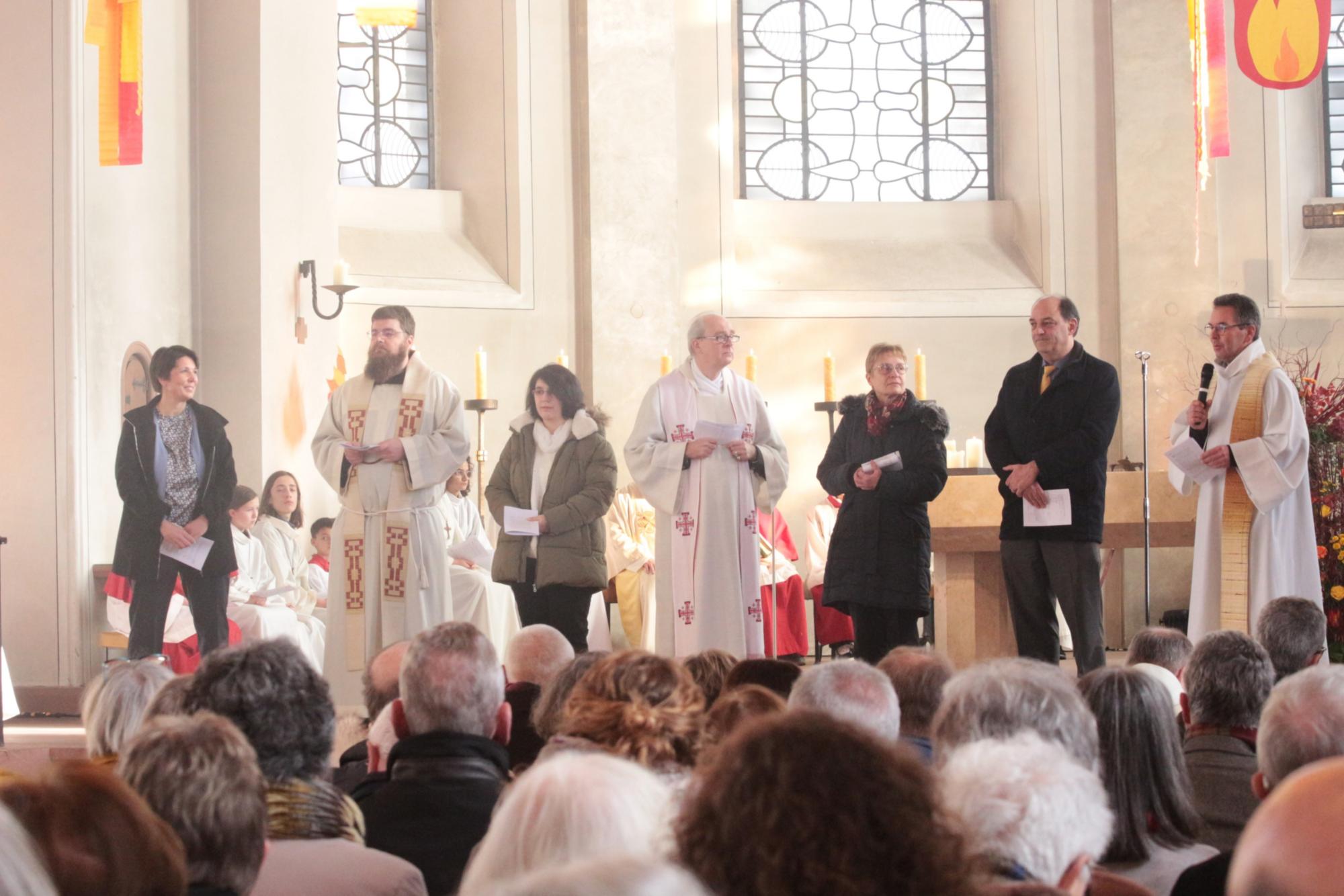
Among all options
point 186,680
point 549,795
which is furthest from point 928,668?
point 549,795

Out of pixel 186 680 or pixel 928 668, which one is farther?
pixel 928 668

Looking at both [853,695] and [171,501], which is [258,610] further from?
[853,695]

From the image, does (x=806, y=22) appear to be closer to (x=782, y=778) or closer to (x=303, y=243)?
(x=303, y=243)

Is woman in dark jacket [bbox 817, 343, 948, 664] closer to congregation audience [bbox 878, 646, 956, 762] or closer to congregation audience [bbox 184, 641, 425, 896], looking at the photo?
congregation audience [bbox 878, 646, 956, 762]

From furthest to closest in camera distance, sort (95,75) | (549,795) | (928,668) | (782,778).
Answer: (95,75)
(928,668)
(549,795)
(782,778)

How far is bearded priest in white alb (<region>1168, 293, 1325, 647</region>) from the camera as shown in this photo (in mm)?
6949

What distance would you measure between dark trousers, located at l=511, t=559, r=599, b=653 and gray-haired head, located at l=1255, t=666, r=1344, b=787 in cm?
466

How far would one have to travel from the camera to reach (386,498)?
7188mm

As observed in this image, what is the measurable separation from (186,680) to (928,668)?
5.90ft

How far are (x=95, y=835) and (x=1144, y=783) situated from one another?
2.10m

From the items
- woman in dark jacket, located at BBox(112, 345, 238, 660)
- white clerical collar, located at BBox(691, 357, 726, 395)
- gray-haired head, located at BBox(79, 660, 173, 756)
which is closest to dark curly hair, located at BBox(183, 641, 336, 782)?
gray-haired head, located at BBox(79, 660, 173, 756)

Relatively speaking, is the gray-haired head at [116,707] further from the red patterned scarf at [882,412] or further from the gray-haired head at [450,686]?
the red patterned scarf at [882,412]

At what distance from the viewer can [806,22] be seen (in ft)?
46.7

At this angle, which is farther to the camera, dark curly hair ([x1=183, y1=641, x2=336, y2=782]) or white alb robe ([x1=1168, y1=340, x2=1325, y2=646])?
white alb robe ([x1=1168, y1=340, x2=1325, y2=646])
